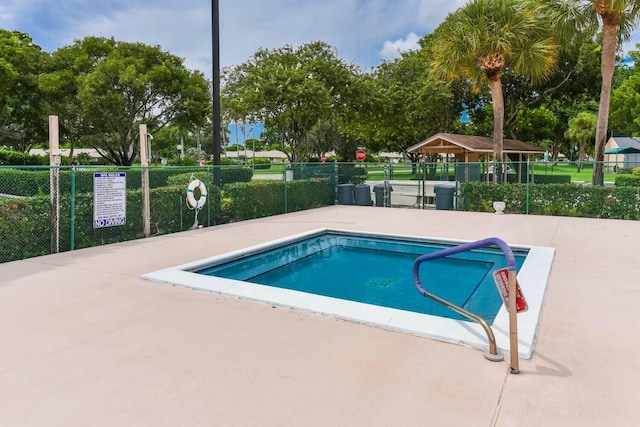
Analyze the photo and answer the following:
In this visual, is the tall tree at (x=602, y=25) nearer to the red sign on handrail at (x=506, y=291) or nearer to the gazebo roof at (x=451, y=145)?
the gazebo roof at (x=451, y=145)

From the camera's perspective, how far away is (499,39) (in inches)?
576

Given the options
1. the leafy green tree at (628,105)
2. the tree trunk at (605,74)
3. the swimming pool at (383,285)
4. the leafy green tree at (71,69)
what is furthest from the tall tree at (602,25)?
the leafy green tree at (71,69)

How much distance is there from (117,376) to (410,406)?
2125mm

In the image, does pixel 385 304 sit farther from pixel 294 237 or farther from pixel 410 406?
pixel 294 237

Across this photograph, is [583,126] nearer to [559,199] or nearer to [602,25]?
[602,25]

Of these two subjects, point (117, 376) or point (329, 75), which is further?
point (329, 75)

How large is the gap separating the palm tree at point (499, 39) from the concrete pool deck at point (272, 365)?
11089 mm

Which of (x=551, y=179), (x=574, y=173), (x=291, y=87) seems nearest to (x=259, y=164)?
(x=291, y=87)

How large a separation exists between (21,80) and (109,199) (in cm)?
2385

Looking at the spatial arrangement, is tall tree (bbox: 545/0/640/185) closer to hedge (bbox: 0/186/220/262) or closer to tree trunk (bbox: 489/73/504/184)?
tree trunk (bbox: 489/73/504/184)

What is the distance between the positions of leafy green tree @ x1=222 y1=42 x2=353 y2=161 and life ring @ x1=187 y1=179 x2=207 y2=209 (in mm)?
10257

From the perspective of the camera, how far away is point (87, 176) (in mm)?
14602

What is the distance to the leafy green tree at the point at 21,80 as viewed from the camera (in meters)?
24.7

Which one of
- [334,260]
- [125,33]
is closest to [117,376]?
[334,260]
